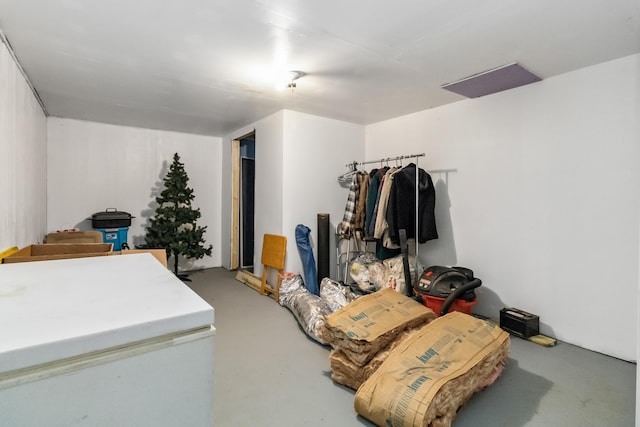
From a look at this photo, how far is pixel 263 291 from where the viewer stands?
4.12 metres

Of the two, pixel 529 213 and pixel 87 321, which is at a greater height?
pixel 529 213

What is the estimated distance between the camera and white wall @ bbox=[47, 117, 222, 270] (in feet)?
14.4

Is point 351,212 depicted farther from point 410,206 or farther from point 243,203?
point 243,203

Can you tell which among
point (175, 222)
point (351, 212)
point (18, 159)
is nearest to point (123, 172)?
point (175, 222)

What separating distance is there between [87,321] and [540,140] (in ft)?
11.2

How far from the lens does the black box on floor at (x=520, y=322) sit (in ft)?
9.12

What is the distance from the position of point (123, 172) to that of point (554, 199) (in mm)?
5409

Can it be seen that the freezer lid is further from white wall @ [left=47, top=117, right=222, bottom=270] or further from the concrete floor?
white wall @ [left=47, top=117, right=222, bottom=270]

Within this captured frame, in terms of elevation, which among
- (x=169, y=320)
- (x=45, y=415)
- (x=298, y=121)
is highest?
(x=298, y=121)

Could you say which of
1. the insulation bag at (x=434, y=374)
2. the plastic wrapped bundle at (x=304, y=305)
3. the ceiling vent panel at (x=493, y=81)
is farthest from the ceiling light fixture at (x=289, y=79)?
the insulation bag at (x=434, y=374)

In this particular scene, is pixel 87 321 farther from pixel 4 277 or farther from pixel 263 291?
pixel 263 291

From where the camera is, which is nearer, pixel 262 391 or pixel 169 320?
pixel 169 320

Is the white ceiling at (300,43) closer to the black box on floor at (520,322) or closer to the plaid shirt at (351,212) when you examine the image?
the plaid shirt at (351,212)

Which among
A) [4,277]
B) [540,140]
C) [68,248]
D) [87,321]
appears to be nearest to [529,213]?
[540,140]
